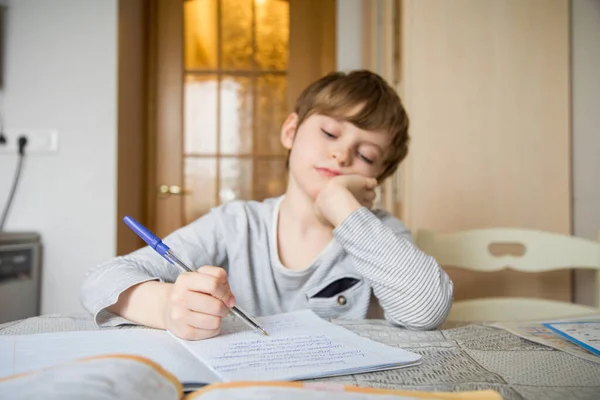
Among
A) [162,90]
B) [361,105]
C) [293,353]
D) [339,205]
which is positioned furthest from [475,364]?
[162,90]

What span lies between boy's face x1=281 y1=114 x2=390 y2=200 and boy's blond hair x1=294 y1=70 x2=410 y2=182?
16 mm

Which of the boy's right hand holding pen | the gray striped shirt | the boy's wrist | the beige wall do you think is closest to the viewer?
the boy's right hand holding pen

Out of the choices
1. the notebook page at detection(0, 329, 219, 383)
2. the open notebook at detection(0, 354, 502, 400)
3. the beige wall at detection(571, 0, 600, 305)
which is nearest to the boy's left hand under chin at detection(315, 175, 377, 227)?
the notebook page at detection(0, 329, 219, 383)

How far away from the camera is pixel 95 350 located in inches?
17.5

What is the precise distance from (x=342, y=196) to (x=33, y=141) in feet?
5.55

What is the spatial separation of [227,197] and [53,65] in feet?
3.16

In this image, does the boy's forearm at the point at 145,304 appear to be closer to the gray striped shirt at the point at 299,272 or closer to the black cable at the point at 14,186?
the gray striped shirt at the point at 299,272

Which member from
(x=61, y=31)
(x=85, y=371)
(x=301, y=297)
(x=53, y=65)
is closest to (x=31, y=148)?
(x=53, y=65)

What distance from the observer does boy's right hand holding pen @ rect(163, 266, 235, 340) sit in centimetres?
52

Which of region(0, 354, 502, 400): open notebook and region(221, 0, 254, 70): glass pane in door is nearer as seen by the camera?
region(0, 354, 502, 400): open notebook

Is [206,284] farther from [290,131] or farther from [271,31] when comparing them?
[271,31]

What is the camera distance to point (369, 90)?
0.96 m

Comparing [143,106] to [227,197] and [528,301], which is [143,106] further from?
[528,301]

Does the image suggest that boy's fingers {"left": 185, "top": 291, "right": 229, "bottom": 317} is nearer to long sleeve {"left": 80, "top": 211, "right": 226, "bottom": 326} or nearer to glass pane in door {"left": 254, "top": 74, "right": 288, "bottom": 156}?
long sleeve {"left": 80, "top": 211, "right": 226, "bottom": 326}
